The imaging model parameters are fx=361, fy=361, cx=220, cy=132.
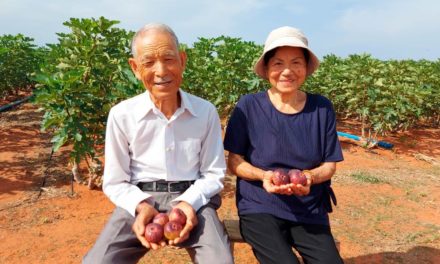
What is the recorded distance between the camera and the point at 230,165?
2.47m

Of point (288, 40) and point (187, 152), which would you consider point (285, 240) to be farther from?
point (288, 40)

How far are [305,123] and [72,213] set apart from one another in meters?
3.15

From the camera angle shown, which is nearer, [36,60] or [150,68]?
[150,68]

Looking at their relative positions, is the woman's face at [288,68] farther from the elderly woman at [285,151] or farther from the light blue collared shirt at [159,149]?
the light blue collared shirt at [159,149]

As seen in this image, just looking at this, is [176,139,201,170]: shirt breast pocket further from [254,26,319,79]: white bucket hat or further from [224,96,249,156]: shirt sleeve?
[254,26,319,79]: white bucket hat

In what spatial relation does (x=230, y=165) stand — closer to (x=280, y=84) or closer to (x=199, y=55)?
(x=280, y=84)

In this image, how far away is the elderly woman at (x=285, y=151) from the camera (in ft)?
7.48

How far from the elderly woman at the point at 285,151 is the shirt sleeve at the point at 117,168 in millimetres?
673

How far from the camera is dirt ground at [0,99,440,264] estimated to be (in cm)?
360

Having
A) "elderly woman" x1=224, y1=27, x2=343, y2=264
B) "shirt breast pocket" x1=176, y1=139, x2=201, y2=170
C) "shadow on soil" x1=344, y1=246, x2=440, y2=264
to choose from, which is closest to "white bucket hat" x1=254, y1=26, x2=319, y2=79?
"elderly woman" x1=224, y1=27, x2=343, y2=264

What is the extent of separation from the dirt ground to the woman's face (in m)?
1.92

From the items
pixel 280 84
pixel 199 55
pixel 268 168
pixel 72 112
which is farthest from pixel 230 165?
pixel 199 55

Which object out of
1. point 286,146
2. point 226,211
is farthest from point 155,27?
point 226,211


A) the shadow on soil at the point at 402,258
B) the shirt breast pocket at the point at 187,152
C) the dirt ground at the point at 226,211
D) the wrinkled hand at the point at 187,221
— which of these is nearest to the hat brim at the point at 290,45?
the shirt breast pocket at the point at 187,152
